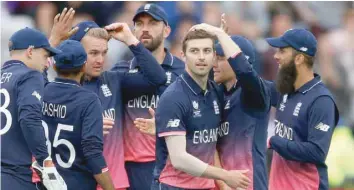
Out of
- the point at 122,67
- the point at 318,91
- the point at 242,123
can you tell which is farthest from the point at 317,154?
the point at 122,67

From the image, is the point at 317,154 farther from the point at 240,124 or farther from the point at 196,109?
the point at 196,109

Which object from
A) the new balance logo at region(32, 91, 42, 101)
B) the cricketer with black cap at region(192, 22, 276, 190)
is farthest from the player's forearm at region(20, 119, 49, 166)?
the cricketer with black cap at region(192, 22, 276, 190)

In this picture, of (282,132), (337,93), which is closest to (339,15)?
(337,93)

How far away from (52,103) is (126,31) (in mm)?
994

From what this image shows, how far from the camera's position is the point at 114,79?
1030 centimetres

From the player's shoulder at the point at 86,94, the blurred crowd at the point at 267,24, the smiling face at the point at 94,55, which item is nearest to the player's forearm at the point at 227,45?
the player's shoulder at the point at 86,94

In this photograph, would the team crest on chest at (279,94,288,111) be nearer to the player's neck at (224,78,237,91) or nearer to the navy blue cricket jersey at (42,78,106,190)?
the player's neck at (224,78,237,91)

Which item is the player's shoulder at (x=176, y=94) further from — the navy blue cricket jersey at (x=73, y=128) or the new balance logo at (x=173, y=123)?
the navy blue cricket jersey at (x=73, y=128)

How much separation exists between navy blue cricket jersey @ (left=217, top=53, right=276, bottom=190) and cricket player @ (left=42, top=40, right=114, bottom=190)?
41.6 inches

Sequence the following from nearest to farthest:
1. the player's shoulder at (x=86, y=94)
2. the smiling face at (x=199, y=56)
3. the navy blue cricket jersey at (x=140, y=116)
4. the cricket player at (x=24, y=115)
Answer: the smiling face at (x=199, y=56), the cricket player at (x=24, y=115), the player's shoulder at (x=86, y=94), the navy blue cricket jersey at (x=140, y=116)

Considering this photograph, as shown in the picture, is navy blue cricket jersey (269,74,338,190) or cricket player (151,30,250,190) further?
navy blue cricket jersey (269,74,338,190)

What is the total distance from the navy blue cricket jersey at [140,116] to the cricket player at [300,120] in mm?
1131

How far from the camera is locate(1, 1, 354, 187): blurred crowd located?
48.5 ft

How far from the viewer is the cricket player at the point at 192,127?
8.87 m
